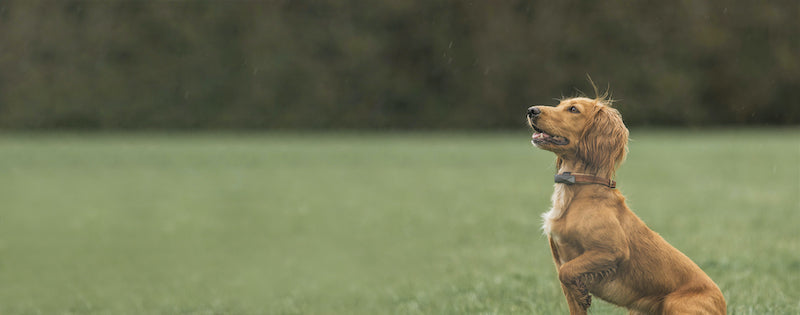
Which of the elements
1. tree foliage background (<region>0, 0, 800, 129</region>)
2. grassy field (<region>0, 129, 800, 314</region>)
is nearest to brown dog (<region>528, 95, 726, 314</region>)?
grassy field (<region>0, 129, 800, 314</region>)

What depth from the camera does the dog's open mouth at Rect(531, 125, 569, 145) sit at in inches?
100

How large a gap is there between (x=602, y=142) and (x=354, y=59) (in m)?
19.2

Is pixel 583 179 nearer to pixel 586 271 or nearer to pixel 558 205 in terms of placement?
pixel 558 205

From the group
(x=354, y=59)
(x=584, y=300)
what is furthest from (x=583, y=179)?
(x=354, y=59)

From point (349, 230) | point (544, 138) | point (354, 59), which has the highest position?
point (544, 138)

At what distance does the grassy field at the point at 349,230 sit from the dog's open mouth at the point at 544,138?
4.51 ft

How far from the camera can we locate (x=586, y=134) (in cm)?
263

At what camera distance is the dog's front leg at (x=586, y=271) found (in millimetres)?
2492

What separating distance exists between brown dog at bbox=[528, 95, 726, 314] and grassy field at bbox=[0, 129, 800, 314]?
109 centimetres

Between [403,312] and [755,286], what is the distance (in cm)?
202

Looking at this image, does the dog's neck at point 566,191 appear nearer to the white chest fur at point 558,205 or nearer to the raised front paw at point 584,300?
the white chest fur at point 558,205

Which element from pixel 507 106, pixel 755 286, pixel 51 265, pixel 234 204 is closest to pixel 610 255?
pixel 755 286

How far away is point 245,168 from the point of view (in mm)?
13586

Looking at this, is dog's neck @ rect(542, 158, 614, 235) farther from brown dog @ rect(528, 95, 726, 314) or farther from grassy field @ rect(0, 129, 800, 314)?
grassy field @ rect(0, 129, 800, 314)
